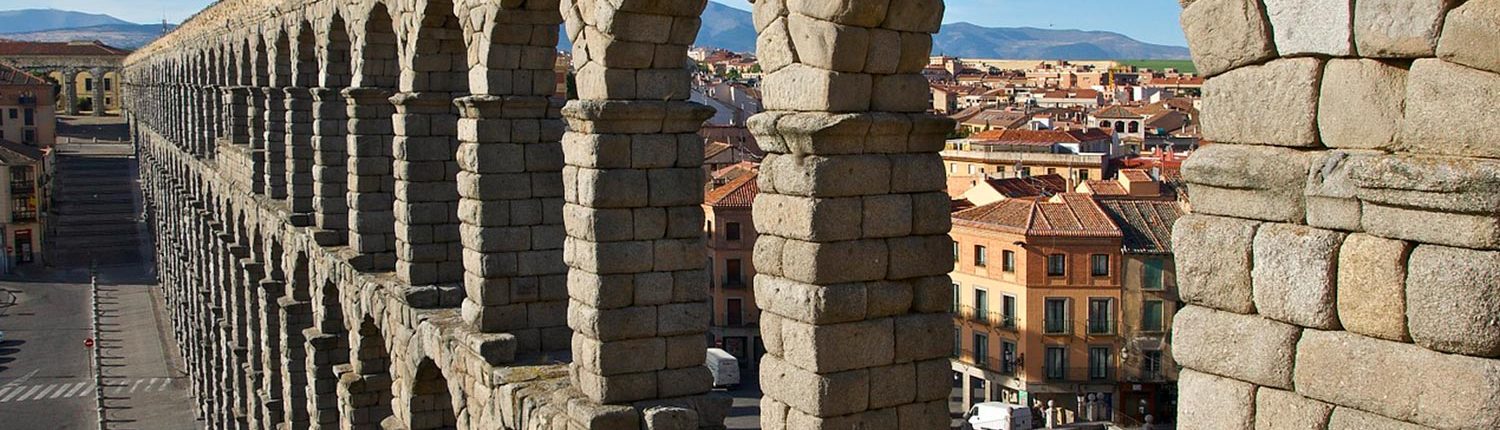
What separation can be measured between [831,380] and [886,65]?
1.53m

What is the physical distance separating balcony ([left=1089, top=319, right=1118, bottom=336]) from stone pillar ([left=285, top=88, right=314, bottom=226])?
1802cm

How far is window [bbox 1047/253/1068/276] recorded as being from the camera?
31.4 meters

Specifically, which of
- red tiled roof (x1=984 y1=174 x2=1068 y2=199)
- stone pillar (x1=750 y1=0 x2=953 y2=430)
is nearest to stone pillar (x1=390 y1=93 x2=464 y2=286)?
stone pillar (x1=750 y1=0 x2=953 y2=430)

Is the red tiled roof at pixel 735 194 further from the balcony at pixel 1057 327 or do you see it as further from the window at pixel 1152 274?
the window at pixel 1152 274

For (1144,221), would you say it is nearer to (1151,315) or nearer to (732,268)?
(1151,315)

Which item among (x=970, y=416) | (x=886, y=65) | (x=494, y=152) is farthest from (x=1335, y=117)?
(x=970, y=416)

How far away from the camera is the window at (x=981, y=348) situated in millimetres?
33156

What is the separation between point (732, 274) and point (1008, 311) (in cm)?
774

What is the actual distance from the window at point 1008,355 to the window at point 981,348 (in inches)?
18.8

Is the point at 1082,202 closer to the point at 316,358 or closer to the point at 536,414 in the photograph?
the point at 316,358

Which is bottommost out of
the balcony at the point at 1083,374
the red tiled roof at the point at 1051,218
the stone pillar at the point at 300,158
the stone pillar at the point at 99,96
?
the balcony at the point at 1083,374

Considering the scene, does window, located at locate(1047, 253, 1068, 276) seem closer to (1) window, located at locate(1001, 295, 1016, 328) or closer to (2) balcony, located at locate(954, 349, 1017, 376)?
(1) window, located at locate(1001, 295, 1016, 328)

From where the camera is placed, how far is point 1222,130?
4.71 m

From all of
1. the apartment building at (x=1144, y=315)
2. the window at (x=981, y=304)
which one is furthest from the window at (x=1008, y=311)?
the apartment building at (x=1144, y=315)
